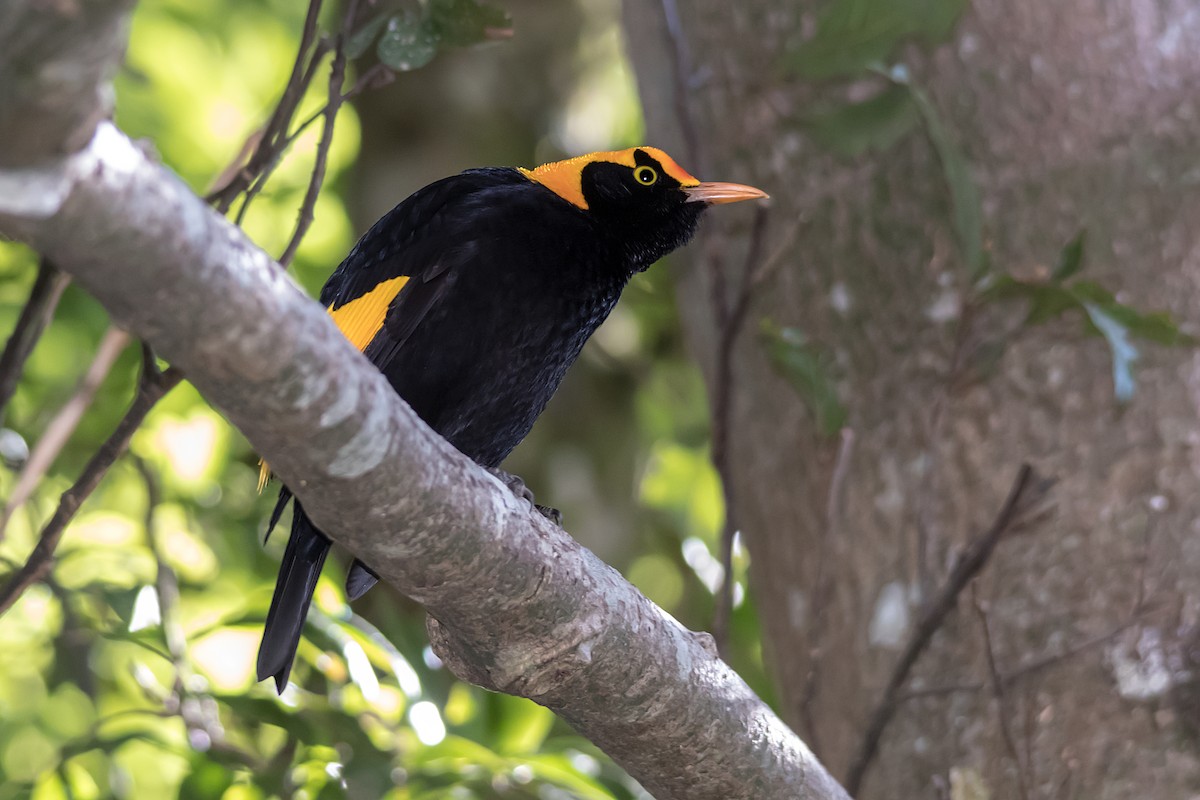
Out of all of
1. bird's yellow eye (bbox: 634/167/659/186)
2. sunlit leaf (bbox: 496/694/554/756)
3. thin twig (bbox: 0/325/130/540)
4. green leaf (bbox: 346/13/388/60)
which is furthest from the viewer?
sunlit leaf (bbox: 496/694/554/756)

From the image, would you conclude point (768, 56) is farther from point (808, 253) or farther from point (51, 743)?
point (51, 743)

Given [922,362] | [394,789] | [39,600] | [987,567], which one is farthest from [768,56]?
[39,600]

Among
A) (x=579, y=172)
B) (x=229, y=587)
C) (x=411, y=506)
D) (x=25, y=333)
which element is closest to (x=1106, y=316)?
(x=579, y=172)

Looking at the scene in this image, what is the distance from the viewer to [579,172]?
2695mm

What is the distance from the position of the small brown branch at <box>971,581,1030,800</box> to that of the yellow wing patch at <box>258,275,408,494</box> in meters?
1.13

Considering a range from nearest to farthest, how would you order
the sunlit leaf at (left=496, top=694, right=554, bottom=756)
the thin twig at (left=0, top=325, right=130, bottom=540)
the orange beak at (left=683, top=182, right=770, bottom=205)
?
the thin twig at (left=0, top=325, right=130, bottom=540) → the orange beak at (left=683, top=182, right=770, bottom=205) → the sunlit leaf at (left=496, top=694, right=554, bottom=756)

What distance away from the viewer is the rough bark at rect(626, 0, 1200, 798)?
2.17 metres

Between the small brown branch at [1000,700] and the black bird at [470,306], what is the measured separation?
795 millimetres

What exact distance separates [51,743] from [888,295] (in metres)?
3.13

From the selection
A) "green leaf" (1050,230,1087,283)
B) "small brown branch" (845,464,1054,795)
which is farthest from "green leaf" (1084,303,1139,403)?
"small brown branch" (845,464,1054,795)

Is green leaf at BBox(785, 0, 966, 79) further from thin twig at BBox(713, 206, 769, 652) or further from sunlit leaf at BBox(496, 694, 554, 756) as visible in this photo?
sunlit leaf at BBox(496, 694, 554, 756)

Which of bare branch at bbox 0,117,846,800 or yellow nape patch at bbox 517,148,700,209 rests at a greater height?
yellow nape patch at bbox 517,148,700,209

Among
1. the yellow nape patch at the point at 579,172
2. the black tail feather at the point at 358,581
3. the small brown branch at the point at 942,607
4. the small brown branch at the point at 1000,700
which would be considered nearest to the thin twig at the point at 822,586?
the small brown branch at the point at 942,607

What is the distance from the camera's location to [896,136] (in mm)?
2400
